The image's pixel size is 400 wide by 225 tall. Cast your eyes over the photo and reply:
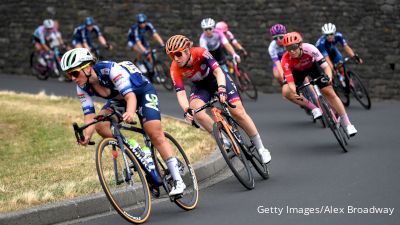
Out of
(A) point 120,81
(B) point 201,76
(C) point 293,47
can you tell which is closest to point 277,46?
(C) point 293,47

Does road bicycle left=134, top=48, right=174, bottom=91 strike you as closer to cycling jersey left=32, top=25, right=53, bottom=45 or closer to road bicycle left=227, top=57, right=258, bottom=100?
road bicycle left=227, top=57, right=258, bottom=100

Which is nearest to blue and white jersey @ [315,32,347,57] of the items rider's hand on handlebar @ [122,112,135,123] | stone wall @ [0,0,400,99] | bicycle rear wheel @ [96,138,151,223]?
stone wall @ [0,0,400,99]

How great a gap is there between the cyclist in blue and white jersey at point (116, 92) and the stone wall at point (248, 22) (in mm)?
13913

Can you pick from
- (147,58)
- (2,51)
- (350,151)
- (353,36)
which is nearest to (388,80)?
(353,36)

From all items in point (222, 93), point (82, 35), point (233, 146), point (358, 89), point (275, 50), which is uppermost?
point (222, 93)

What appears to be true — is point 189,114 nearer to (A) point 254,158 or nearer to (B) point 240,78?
(A) point 254,158

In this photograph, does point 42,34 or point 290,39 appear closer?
point 290,39

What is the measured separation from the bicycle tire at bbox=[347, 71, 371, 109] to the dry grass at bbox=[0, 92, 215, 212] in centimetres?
392

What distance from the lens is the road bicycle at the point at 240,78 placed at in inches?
867

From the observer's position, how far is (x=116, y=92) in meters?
10.2

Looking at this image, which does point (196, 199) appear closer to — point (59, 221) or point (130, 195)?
point (130, 195)

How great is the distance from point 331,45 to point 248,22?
631 centimetres

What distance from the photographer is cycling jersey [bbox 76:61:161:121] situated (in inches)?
391

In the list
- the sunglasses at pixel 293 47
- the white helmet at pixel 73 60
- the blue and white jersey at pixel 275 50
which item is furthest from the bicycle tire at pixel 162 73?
the white helmet at pixel 73 60
